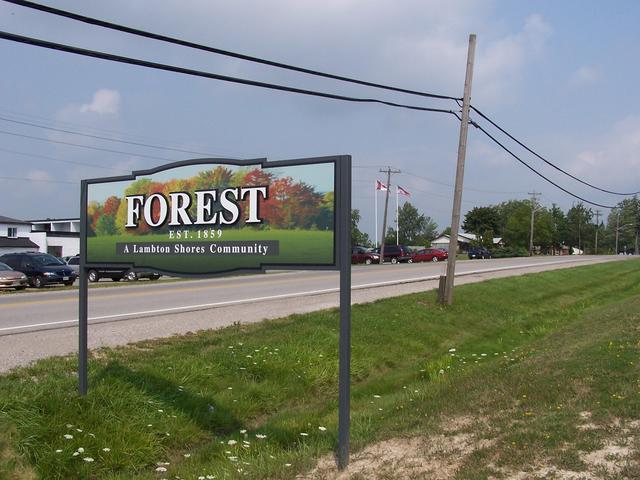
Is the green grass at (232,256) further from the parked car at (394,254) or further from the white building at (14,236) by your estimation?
the white building at (14,236)

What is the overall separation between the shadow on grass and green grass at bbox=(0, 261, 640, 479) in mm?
20

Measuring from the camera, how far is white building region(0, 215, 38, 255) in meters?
58.8

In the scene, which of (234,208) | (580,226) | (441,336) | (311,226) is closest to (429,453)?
(311,226)

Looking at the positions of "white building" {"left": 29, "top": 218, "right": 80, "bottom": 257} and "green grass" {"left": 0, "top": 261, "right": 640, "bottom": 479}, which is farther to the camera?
"white building" {"left": 29, "top": 218, "right": 80, "bottom": 257}

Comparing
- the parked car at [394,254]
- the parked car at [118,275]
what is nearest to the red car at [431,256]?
the parked car at [394,254]

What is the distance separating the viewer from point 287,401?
8500 mm

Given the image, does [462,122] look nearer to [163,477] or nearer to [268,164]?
[268,164]

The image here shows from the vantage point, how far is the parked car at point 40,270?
2709 centimetres

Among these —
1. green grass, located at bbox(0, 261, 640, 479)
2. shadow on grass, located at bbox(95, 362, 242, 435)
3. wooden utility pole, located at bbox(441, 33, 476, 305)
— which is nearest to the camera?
green grass, located at bbox(0, 261, 640, 479)

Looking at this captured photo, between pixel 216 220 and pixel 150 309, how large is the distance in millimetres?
9833

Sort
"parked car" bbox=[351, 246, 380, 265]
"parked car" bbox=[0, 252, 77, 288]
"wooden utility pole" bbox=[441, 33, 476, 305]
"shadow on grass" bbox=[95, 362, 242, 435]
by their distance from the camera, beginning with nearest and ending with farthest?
"shadow on grass" bbox=[95, 362, 242, 435] < "wooden utility pole" bbox=[441, 33, 476, 305] < "parked car" bbox=[0, 252, 77, 288] < "parked car" bbox=[351, 246, 380, 265]

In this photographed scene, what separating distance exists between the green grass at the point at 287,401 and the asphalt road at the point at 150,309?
1185 mm

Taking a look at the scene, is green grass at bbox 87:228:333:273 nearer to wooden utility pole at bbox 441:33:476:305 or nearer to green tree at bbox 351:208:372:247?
wooden utility pole at bbox 441:33:476:305

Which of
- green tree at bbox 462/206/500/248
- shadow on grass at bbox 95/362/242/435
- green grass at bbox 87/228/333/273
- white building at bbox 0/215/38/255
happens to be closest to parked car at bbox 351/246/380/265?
white building at bbox 0/215/38/255
